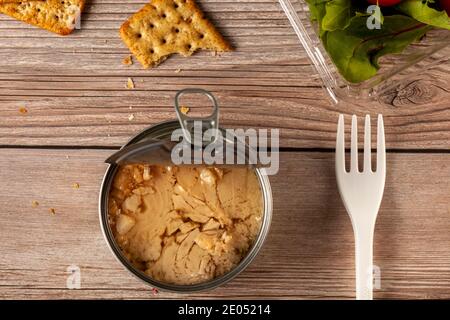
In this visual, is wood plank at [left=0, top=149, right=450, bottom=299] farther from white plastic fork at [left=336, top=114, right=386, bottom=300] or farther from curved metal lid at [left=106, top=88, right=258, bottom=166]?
curved metal lid at [left=106, top=88, right=258, bottom=166]

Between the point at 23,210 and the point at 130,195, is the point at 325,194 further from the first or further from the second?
the point at 23,210

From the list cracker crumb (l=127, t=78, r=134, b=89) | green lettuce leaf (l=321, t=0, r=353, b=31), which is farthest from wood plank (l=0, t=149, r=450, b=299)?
green lettuce leaf (l=321, t=0, r=353, b=31)

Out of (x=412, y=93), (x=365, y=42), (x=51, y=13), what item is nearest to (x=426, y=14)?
(x=365, y=42)

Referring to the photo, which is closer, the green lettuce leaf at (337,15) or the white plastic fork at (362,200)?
the green lettuce leaf at (337,15)

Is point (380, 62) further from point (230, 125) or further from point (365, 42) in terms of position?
point (230, 125)

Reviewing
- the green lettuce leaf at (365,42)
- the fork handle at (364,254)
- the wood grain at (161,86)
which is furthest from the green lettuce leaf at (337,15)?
the fork handle at (364,254)

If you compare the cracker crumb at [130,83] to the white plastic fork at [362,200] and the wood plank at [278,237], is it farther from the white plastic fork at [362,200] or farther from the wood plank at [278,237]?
the white plastic fork at [362,200]
